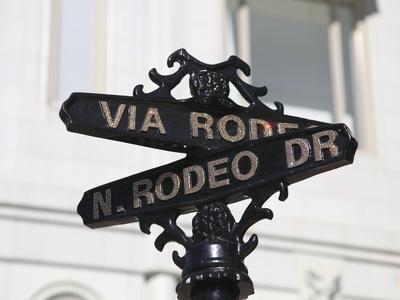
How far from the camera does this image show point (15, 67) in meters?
12.4

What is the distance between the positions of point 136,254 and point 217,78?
7.40m

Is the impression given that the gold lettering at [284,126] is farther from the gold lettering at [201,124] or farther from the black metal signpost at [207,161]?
the gold lettering at [201,124]

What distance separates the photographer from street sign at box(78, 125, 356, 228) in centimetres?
445

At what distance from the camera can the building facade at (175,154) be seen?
11.8 meters

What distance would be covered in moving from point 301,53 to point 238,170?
9.68 m

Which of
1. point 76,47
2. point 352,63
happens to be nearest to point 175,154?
point 76,47

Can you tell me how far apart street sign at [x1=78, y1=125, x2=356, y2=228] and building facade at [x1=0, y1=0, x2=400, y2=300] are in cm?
708

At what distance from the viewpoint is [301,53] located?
14.0m

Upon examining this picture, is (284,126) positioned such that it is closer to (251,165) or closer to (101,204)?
(251,165)

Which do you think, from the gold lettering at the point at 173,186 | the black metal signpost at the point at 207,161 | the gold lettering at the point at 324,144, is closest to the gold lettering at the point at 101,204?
the black metal signpost at the point at 207,161

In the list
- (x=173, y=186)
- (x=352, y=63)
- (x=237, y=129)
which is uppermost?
(x=352, y=63)

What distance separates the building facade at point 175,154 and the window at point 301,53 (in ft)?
0.05

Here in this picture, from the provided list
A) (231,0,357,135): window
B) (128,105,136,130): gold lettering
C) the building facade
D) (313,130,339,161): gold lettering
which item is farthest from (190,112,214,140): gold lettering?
(231,0,357,135): window

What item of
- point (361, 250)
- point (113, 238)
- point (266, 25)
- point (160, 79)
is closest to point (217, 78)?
point (160, 79)
